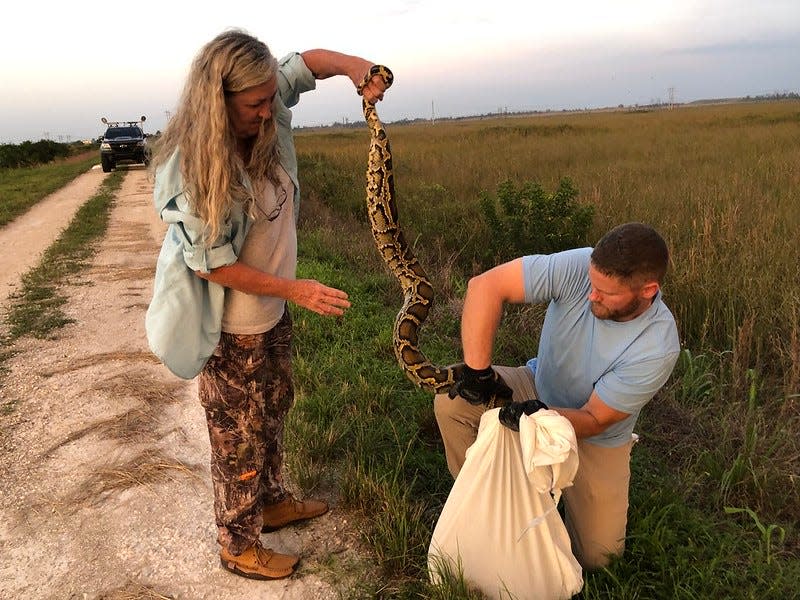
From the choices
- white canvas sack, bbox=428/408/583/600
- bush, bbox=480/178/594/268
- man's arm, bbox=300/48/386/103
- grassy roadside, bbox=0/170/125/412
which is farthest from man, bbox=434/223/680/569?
bush, bbox=480/178/594/268

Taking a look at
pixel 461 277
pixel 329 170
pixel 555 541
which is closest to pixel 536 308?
pixel 461 277

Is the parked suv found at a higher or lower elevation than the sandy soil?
higher

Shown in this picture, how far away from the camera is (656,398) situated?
15.5 ft

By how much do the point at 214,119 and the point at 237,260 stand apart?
1.99ft

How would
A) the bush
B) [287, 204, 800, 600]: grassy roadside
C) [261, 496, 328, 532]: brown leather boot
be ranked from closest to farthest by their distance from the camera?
[287, 204, 800, 600]: grassy roadside < [261, 496, 328, 532]: brown leather boot < the bush

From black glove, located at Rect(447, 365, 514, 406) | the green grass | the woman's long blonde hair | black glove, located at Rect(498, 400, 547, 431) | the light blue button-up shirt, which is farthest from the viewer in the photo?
the green grass

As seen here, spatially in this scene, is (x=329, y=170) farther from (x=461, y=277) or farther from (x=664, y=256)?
(x=664, y=256)

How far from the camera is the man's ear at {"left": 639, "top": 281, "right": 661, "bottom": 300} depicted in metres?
2.86

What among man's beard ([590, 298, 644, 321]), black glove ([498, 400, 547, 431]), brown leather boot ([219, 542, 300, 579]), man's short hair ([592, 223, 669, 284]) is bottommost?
brown leather boot ([219, 542, 300, 579])

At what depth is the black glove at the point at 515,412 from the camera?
8.89ft

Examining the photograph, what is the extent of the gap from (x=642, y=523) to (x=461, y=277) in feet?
16.0

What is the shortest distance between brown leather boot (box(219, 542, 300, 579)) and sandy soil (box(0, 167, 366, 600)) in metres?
0.05

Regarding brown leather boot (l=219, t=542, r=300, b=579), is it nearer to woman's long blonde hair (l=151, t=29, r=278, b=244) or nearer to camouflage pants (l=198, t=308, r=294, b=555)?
camouflage pants (l=198, t=308, r=294, b=555)

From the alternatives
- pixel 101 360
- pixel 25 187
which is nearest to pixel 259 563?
pixel 101 360
